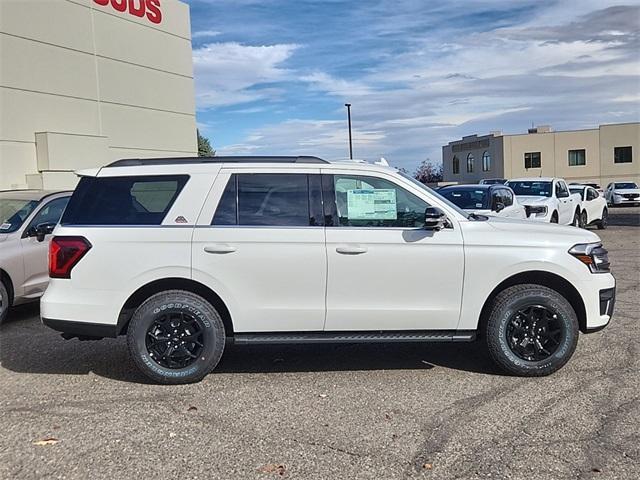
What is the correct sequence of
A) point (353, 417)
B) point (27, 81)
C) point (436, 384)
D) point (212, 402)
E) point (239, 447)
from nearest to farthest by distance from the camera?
1. point (239, 447)
2. point (353, 417)
3. point (212, 402)
4. point (436, 384)
5. point (27, 81)

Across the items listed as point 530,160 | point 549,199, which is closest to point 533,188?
point 549,199

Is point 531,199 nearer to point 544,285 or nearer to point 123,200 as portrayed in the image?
point 544,285

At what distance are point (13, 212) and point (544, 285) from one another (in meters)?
6.69

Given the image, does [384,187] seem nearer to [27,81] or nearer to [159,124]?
[27,81]

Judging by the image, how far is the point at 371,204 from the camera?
5.60 m

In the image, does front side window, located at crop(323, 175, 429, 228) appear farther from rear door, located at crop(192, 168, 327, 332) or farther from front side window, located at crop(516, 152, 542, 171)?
front side window, located at crop(516, 152, 542, 171)

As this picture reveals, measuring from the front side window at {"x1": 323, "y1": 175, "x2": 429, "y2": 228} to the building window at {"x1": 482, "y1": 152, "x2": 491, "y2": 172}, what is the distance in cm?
6127

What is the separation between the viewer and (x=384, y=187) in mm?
5629

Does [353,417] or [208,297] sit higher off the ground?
[208,297]

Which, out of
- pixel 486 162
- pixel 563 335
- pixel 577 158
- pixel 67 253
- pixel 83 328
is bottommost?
pixel 563 335

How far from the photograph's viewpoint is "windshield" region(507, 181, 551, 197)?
18.0 metres

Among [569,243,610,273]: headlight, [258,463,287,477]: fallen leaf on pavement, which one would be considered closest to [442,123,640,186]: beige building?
[569,243,610,273]: headlight

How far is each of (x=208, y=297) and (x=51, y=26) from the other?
14.9 metres

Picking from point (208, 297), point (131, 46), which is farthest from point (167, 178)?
point (131, 46)
